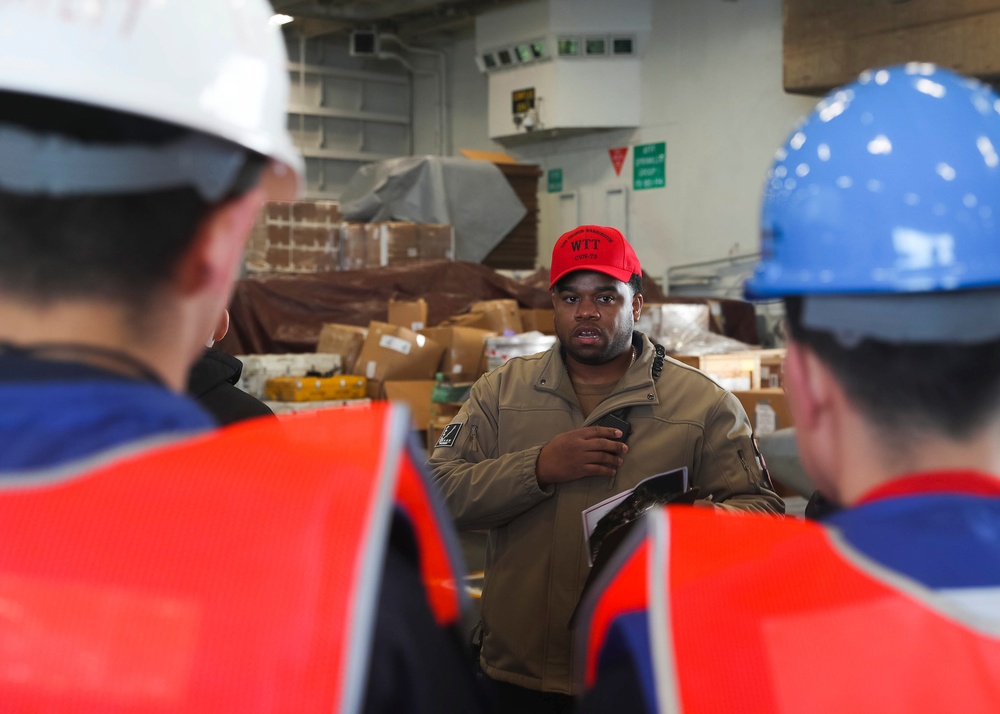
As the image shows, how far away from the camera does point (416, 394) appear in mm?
8758

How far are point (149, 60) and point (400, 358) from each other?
808 cm

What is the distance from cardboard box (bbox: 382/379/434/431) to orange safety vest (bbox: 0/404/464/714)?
7.72 metres

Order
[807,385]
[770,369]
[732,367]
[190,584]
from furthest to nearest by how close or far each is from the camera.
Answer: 1. [770,369]
2. [732,367]
3. [807,385]
4. [190,584]

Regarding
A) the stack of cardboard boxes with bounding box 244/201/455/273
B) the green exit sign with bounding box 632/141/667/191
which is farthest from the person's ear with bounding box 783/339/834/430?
the green exit sign with bounding box 632/141/667/191

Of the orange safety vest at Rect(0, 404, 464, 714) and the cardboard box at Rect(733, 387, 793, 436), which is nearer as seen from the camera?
the orange safety vest at Rect(0, 404, 464, 714)

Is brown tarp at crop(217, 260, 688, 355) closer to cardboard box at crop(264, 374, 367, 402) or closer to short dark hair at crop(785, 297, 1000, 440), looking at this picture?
cardboard box at crop(264, 374, 367, 402)

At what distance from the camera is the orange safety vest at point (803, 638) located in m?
0.90

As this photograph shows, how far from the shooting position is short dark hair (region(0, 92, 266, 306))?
3.00ft

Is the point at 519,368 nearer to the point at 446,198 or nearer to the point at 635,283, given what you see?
the point at 635,283

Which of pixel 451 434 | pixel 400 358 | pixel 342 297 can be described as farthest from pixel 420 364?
pixel 451 434

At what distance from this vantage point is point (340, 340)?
393 inches

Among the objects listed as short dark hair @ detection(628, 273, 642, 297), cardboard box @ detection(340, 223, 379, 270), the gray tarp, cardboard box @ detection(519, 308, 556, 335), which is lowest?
cardboard box @ detection(519, 308, 556, 335)

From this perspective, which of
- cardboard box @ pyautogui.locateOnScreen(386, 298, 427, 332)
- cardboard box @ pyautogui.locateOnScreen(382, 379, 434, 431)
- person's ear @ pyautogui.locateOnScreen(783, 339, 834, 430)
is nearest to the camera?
person's ear @ pyautogui.locateOnScreen(783, 339, 834, 430)

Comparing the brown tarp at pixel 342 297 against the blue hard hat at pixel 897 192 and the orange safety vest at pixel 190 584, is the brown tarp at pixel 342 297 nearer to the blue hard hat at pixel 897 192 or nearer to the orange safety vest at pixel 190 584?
the blue hard hat at pixel 897 192
